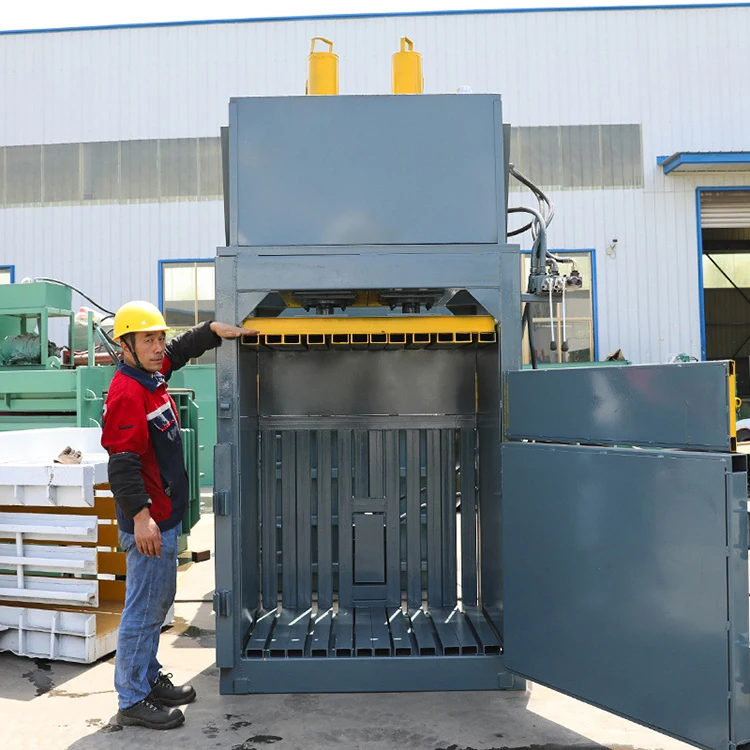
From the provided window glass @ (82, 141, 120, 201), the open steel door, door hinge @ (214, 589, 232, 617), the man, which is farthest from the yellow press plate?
window glass @ (82, 141, 120, 201)

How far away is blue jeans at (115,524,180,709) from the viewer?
118 inches

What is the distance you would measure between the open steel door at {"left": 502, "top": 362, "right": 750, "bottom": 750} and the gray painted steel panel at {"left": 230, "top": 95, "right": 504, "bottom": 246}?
0.82 metres

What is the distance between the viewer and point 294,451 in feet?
13.4

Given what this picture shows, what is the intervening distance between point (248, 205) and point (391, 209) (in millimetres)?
621

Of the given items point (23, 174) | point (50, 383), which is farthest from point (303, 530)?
point (23, 174)

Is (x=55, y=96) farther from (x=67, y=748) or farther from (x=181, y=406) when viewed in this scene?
(x=67, y=748)

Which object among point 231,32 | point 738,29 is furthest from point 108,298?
point 738,29

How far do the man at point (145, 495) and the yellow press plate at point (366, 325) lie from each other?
13 cm

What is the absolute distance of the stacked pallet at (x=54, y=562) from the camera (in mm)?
3584

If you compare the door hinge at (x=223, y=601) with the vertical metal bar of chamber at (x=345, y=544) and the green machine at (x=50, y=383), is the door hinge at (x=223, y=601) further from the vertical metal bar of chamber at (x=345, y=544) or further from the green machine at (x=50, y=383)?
the green machine at (x=50, y=383)

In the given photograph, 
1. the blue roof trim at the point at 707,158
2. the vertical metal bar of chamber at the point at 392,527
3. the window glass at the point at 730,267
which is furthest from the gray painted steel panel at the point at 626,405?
the window glass at the point at 730,267

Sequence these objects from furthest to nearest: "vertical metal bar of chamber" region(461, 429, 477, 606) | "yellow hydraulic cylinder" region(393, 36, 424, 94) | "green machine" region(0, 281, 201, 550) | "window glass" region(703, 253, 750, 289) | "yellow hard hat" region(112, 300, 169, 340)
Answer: "window glass" region(703, 253, 750, 289)
"green machine" region(0, 281, 201, 550)
"vertical metal bar of chamber" region(461, 429, 477, 606)
"yellow hydraulic cylinder" region(393, 36, 424, 94)
"yellow hard hat" region(112, 300, 169, 340)

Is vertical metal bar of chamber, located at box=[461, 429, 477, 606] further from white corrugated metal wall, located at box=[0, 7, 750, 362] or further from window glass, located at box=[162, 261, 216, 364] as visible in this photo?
window glass, located at box=[162, 261, 216, 364]

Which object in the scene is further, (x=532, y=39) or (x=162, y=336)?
(x=532, y=39)
